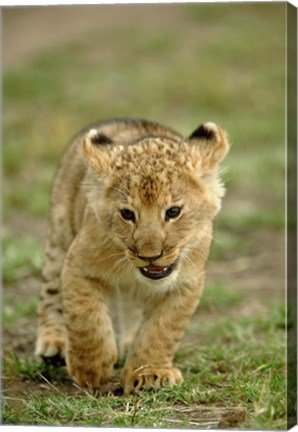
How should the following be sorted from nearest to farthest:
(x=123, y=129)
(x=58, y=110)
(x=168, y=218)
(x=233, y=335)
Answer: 1. (x=168, y=218)
2. (x=123, y=129)
3. (x=233, y=335)
4. (x=58, y=110)

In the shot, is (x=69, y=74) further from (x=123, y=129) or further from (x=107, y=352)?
(x=107, y=352)

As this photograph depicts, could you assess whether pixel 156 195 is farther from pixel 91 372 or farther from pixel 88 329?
pixel 91 372

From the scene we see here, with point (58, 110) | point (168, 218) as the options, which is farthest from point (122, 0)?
point (58, 110)

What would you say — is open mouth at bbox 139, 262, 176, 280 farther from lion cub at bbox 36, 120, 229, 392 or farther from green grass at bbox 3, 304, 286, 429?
green grass at bbox 3, 304, 286, 429

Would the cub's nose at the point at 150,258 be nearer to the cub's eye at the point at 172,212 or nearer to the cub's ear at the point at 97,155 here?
the cub's eye at the point at 172,212

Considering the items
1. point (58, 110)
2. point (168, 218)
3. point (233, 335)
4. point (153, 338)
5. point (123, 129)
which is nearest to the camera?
point (168, 218)

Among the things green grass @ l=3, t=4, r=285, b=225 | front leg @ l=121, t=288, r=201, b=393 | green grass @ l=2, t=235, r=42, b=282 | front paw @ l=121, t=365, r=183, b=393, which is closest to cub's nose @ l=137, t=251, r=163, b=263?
front leg @ l=121, t=288, r=201, b=393

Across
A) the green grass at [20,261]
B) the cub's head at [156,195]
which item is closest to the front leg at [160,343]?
the cub's head at [156,195]

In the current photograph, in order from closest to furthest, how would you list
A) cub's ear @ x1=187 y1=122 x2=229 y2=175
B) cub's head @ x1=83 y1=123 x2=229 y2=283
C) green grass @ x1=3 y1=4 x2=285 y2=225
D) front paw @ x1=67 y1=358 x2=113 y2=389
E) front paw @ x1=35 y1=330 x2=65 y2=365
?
cub's head @ x1=83 y1=123 x2=229 y2=283 < cub's ear @ x1=187 y1=122 x2=229 y2=175 < front paw @ x1=67 y1=358 x2=113 y2=389 < front paw @ x1=35 y1=330 x2=65 y2=365 < green grass @ x1=3 y1=4 x2=285 y2=225
